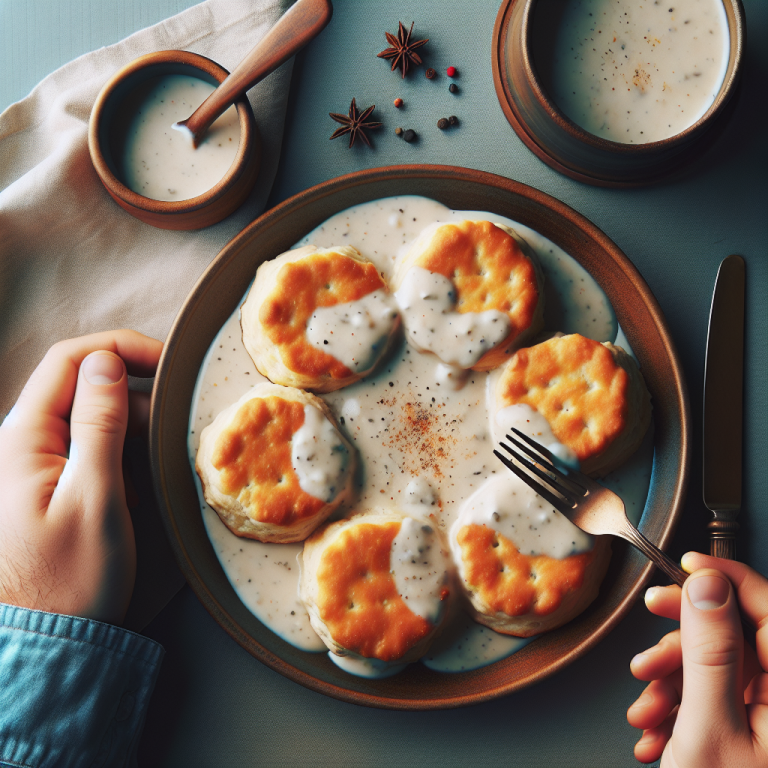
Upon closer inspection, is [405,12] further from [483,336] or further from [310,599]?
[310,599]

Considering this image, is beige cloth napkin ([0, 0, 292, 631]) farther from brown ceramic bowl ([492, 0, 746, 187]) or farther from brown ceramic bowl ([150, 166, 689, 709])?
brown ceramic bowl ([492, 0, 746, 187])

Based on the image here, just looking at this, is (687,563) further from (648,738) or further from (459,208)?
(459,208)

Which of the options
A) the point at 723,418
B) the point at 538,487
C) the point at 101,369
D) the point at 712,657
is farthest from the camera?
the point at 723,418

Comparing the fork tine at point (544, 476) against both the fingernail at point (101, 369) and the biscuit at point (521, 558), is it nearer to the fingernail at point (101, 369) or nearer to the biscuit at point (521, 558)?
the biscuit at point (521, 558)

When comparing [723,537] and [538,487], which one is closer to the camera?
[538,487]

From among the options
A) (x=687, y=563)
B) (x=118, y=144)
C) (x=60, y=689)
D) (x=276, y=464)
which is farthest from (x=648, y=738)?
(x=118, y=144)

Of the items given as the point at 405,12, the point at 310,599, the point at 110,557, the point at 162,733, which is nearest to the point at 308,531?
the point at 310,599

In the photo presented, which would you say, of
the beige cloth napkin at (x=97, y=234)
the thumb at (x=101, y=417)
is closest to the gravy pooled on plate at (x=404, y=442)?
the thumb at (x=101, y=417)
